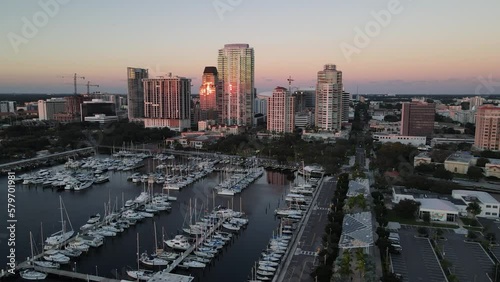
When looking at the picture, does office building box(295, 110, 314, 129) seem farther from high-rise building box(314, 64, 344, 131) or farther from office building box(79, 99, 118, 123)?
office building box(79, 99, 118, 123)

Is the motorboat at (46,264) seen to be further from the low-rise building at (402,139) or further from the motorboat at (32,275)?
the low-rise building at (402,139)

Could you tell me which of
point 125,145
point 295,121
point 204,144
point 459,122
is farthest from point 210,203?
point 459,122

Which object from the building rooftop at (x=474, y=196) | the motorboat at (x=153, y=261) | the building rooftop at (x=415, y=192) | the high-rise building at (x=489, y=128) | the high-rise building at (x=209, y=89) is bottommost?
the motorboat at (x=153, y=261)

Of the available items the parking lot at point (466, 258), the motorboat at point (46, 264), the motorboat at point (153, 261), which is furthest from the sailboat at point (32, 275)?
the parking lot at point (466, 258)

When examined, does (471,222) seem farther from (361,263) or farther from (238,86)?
(238,86)

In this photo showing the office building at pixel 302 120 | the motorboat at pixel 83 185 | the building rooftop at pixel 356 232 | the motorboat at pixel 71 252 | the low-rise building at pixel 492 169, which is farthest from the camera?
the office building at pixel 302 120
